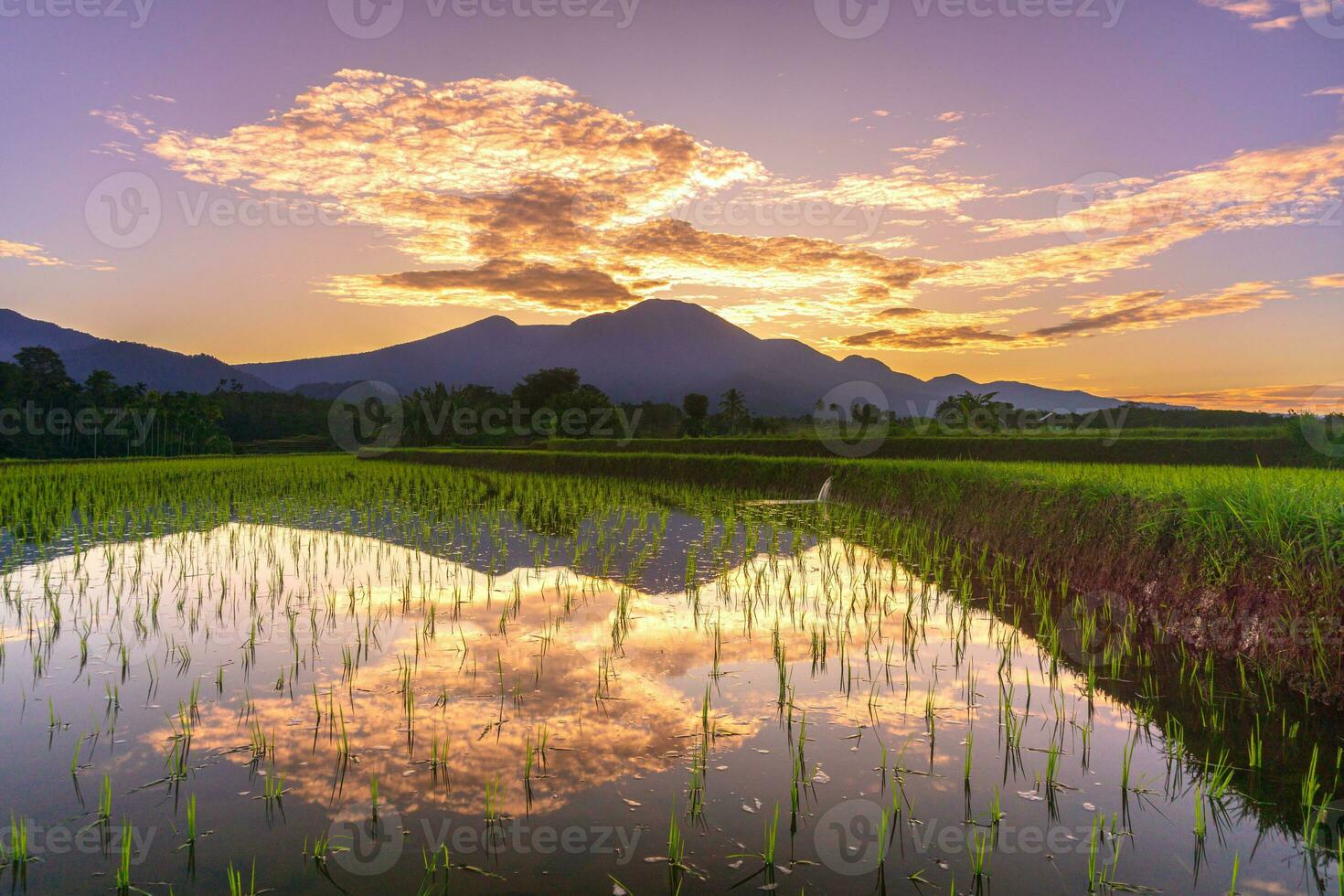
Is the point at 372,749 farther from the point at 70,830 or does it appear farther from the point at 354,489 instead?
the point at 354,489

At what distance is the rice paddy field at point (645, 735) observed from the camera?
11.7ft

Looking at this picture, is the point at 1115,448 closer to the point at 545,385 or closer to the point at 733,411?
the point at 733,411

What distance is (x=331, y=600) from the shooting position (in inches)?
337

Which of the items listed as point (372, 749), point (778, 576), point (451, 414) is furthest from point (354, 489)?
point (451, 414)

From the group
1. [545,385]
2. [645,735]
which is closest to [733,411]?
[545,385]

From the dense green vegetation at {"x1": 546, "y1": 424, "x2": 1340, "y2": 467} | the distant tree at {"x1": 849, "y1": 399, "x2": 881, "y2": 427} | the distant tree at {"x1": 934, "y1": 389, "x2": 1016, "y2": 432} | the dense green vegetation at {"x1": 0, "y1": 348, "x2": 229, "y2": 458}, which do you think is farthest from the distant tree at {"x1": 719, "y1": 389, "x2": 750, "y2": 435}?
the dense green vegetation at {"x1": 0, "y1": 348, "x2": 229, "y2": 458}

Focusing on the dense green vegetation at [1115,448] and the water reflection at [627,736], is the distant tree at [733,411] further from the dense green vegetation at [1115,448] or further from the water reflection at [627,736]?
the water reflection at [627,736]

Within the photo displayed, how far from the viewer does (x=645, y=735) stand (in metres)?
4.98

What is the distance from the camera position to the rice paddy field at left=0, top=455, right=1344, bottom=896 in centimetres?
358

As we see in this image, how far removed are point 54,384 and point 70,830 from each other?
2997 inches

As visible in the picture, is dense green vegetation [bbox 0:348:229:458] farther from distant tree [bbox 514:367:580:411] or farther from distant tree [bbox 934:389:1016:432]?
distant tree [bbox 934:389:1016:432]

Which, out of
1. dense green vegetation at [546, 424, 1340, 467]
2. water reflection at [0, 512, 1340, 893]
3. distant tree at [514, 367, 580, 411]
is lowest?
water reflection at [0, 512, 1340, 893]

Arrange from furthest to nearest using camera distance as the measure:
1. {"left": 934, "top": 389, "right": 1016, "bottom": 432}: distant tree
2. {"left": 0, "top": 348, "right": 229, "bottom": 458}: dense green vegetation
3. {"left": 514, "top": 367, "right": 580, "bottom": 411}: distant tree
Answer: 1. {"left": 514, "top": 367, "right": 580, "bottom": 411}: distant tree
2. {"left": 0, "top": 348, "right": 229, "bottom": 458}: dense green vegetation
3. {"left": 934, "top": 389, "right": 1016, "bottom": 432}: distant tree

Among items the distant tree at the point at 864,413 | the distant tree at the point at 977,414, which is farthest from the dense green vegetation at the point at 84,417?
the distant tree at the point at 977,414
